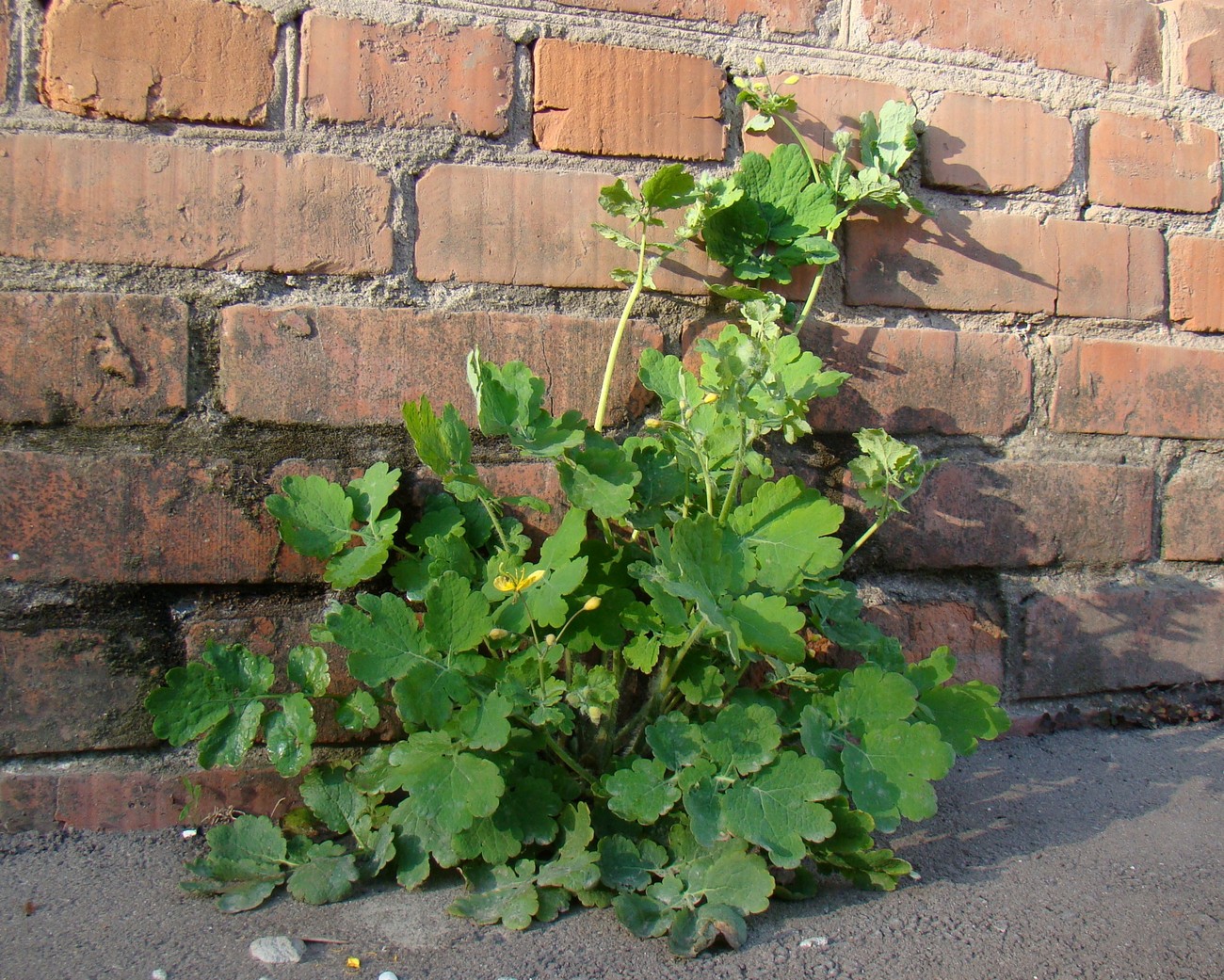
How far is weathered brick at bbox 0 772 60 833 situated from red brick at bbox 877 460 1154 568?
0.82m

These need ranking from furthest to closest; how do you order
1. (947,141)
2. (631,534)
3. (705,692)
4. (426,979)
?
(947,141) < (631,534) < (705,692) < (426,979)

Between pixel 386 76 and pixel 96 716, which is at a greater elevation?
pixel 386 76

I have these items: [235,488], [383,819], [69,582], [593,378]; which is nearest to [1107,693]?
[593,378]

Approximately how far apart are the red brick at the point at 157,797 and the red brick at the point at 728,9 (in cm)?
82

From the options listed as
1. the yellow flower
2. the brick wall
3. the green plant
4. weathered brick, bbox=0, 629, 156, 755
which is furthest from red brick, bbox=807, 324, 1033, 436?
weathered brick, bbox=0, 629, 156, 755

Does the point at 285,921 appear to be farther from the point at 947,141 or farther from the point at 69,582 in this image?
the point at 947,141

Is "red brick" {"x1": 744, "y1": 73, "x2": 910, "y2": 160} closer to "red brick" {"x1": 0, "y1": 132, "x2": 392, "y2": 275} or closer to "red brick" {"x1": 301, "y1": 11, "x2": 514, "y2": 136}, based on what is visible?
"red brick" {"x1": 301, "y1": 11, "x2": 514, "y2": 136}

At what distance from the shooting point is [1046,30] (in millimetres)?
1074

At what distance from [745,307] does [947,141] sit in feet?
1.15

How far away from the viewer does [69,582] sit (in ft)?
2.68

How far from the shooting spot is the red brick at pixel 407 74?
2.93 ft

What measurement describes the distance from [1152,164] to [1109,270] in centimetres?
15

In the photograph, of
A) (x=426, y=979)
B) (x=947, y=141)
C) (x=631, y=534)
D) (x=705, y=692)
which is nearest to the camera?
(x=426, y=979)

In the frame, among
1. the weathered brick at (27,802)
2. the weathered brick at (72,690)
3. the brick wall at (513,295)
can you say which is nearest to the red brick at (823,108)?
the brick wall at (513,295)
